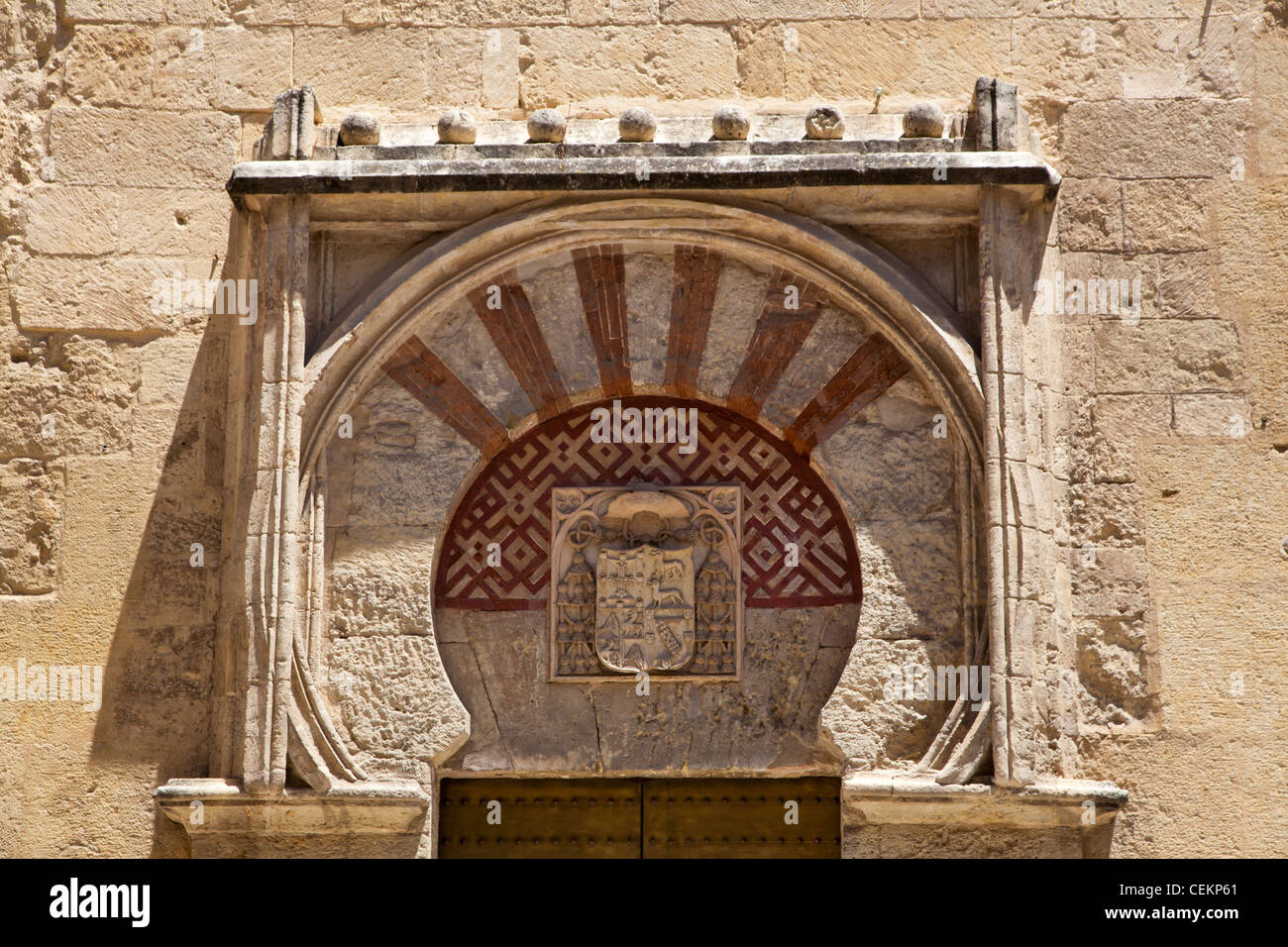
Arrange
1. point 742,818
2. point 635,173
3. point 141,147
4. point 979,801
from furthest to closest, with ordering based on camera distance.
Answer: point 141,147 → point 635,173 → point 742,818 → point 979,801

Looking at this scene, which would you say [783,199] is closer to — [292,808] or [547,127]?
[547,127]

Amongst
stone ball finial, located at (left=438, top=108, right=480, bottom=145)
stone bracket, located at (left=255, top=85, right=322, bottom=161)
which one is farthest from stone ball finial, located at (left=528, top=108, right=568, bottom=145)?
stone bracket, located at (left=255, top=85, right=322, bottom=161)

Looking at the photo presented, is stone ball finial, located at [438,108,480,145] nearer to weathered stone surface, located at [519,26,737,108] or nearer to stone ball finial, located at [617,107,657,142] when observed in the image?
weathered stone surface, located at [519,26,737,108]

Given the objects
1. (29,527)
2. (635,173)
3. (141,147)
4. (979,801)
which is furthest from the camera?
(141,147)

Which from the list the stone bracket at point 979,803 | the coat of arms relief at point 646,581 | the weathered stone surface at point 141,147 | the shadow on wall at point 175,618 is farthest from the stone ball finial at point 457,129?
the stone bracket at point 979,803

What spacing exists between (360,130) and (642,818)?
2542mm

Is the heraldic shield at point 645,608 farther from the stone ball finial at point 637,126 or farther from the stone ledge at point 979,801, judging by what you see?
the stone ball finial at point 637,126

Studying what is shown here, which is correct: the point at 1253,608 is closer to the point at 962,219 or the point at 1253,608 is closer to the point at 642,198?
the point at 962,219

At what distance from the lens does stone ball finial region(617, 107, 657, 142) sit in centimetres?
633

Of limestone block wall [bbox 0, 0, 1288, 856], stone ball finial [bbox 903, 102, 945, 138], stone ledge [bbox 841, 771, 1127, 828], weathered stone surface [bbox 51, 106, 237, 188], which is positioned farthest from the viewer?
weathered stone surface [bbox 51, 106, 237, 188]

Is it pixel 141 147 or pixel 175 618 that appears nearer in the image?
pixel 175 618

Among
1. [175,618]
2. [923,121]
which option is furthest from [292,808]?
[923,121]

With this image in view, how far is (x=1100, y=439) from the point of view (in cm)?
630

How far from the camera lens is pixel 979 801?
5.86 m
